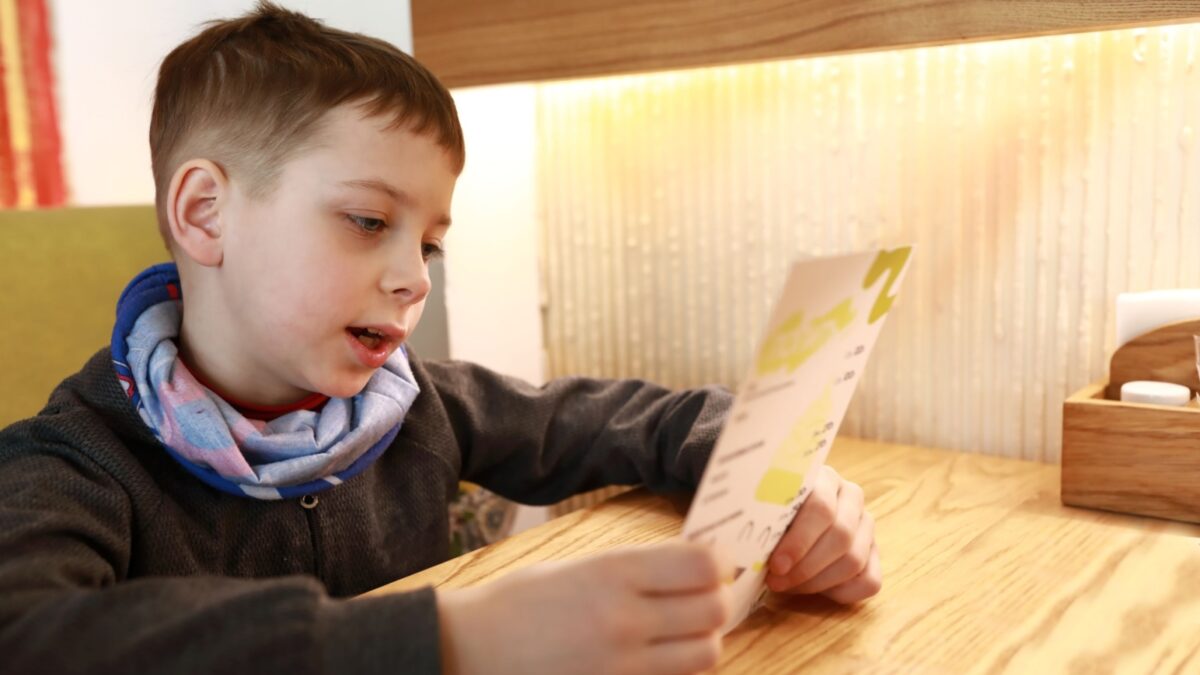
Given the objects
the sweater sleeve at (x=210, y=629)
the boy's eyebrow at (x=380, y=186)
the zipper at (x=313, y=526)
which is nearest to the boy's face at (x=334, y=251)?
the boy's eyebrow at (x=380, y=186)

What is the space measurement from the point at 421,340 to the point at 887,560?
3.00 ft

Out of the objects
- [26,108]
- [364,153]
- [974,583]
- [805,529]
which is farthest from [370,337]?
[26,108]

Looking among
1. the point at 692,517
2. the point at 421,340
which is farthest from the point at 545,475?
the point at 692,517

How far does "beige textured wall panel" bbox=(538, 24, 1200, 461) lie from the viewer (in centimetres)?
110

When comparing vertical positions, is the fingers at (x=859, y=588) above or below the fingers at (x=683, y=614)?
below

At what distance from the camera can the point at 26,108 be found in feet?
4.10

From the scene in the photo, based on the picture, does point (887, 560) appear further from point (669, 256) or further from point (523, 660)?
point (669, 256)

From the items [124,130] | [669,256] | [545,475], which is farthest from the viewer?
[669,256]

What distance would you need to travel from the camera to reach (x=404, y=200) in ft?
2.79

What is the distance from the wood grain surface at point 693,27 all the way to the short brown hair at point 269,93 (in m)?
0.37

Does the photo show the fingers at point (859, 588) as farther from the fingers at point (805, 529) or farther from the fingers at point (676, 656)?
the fingers at point (676, 656)

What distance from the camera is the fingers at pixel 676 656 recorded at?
520 millimetres

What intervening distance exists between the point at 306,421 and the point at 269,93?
300mm

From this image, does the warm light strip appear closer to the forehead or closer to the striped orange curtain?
the striped orange curtain
